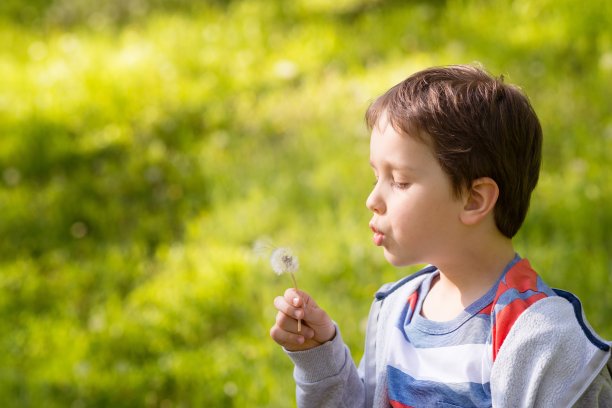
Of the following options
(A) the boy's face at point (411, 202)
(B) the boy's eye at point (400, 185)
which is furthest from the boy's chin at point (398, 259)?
(B) the boy's eye at point (400, 185)

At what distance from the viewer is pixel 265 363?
118 inches

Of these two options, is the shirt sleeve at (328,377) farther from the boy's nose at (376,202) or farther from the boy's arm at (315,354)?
the boy's nose at (376,202)

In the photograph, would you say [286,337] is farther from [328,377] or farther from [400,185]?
[400,185]

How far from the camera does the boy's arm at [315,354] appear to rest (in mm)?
1802

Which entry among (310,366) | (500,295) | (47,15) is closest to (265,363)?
(310,366)

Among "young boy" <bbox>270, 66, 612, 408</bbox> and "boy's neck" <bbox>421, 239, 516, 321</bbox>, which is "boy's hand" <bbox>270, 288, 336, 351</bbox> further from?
"boy's neck" <bbox>421, 239, 516, 321</bbox>

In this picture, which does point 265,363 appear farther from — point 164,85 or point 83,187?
point 164,85

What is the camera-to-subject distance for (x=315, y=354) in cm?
187

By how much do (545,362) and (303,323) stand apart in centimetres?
50

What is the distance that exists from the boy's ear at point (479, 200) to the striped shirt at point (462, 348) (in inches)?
4.8

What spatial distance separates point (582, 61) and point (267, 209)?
172 cm

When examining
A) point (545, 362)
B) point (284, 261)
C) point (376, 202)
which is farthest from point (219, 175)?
point (545, 362)

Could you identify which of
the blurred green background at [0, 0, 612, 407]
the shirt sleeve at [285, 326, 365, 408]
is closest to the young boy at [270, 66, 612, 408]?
the shirt sleeve at [285, 326, 365, 408]

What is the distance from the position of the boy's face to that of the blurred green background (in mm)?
1240
